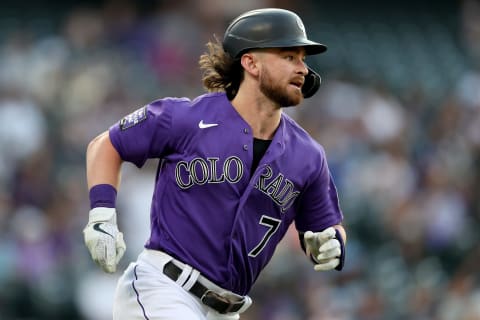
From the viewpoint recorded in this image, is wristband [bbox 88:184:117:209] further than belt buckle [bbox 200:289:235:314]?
No

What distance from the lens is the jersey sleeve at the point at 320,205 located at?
498 centimetres

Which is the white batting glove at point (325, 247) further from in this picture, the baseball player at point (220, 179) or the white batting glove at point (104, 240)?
the white batting glove at point (104, 240)

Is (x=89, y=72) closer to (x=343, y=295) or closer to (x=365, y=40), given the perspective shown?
(x=343, y=295)

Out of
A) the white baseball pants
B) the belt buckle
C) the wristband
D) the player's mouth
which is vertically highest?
the player's mouth

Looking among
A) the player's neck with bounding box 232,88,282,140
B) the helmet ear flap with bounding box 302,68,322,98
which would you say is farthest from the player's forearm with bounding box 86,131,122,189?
the helmet ear flap with bounding box 302,68,322,98

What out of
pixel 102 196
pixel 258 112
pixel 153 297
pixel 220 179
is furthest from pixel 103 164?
pixel 258 112

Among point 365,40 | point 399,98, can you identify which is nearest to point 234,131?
point 399,98

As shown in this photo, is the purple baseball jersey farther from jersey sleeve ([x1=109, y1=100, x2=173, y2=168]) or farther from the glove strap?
the glove strap

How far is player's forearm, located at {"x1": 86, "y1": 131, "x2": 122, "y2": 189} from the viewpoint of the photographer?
4.66 metres

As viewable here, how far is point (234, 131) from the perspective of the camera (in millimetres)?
4809

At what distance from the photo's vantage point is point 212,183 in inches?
186

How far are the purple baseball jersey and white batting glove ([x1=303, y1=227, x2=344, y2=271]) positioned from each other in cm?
19

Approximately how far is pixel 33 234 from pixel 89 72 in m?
2.80

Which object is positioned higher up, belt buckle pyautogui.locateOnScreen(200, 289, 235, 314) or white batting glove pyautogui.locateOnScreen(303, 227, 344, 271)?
white batting glove pyautogui.locateOnScreen(303, 227, 344, 271)
